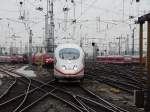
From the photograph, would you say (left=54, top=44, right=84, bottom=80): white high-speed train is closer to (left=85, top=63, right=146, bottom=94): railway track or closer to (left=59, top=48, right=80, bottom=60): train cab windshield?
(left=59, top=48, right=80, bottom=60): train cab windshield

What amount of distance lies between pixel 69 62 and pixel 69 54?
99 centimetres

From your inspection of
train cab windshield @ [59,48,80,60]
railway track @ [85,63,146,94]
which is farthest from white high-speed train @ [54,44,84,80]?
railway track @ [85,63,146,94]

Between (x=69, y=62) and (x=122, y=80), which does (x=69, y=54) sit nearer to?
(x=69, y=62)

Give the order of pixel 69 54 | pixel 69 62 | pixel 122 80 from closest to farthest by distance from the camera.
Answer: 1. pixel 69 62
2. pixel 69 54
3. pixel 122 80

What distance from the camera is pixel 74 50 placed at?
2412 cm

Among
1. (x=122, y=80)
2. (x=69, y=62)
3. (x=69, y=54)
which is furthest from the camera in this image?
(x=122, y=80)

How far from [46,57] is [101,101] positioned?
2629 cm

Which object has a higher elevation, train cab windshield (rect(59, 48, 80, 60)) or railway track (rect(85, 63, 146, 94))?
train cab windshield (rect(59, 48, 80, 60))

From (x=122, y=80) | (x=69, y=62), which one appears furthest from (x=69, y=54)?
(x=122, y=80)

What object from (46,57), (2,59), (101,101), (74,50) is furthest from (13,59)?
(101,101)

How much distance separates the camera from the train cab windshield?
23.5 metres

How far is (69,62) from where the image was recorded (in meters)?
22.9

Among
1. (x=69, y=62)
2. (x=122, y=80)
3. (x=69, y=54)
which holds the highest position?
(x=69, y=54)

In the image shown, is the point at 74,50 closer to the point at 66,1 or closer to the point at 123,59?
the point at 66,1
